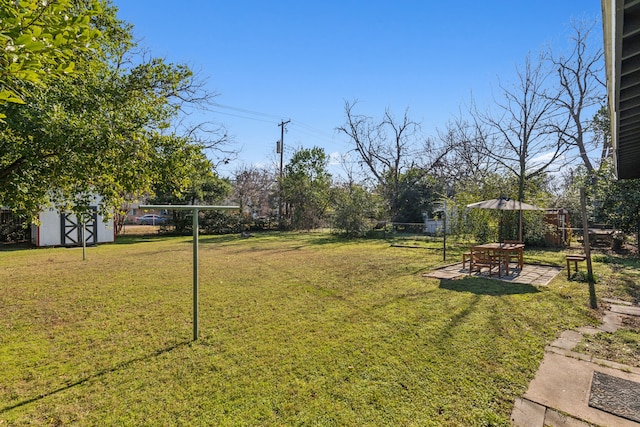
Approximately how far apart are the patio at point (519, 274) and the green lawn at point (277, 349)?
16.2 inches

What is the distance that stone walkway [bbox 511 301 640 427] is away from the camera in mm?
2107

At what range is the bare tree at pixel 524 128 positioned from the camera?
1281 cm

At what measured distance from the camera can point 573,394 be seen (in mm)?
2393

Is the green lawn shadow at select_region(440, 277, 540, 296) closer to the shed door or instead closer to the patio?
the patio

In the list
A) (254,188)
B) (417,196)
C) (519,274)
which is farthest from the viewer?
(254,188)

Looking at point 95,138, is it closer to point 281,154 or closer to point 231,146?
point 231,146

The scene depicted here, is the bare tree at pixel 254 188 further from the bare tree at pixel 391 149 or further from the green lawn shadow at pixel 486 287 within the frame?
the green lawn shadow at pixel 486 287

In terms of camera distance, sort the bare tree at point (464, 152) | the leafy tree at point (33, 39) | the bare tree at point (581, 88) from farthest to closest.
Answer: the bare tree at point (464, 152), the bare tree at point (581, 88), the leafy tree at point (33, 39)

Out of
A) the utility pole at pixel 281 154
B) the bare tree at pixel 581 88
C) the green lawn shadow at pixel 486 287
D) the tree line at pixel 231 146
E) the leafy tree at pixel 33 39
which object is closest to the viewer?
the leafy tree at pixel 33 39

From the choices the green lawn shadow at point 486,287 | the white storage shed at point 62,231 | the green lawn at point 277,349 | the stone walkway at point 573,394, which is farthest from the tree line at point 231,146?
the green lawn shadow at point 486,287

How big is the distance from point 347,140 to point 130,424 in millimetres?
20719

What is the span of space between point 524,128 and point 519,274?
9.14 m

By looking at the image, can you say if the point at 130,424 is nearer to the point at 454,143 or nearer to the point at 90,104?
the point at 90,104

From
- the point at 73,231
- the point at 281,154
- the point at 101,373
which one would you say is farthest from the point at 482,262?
the point at 281,154
